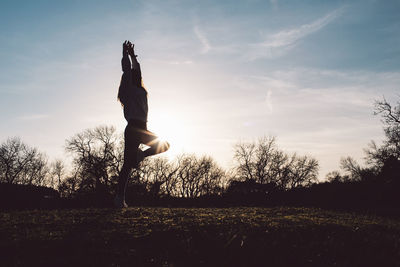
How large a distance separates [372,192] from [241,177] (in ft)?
173

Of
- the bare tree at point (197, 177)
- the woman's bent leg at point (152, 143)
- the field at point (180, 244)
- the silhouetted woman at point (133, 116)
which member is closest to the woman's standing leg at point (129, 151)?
the silhouetted woman at point (133, 116)

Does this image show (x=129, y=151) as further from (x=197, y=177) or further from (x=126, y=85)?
(x=197, y=177)

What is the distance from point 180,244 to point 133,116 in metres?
3.49

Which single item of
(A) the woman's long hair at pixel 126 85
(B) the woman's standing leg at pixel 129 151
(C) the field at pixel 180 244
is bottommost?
(C) the field at pixel 180 244

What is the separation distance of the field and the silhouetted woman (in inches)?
57.0

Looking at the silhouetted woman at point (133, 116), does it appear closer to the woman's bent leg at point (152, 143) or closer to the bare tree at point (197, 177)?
→ the woman's bent leg at point (152, 143)

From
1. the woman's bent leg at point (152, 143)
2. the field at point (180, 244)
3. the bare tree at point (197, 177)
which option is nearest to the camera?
the field at point (180, 244)

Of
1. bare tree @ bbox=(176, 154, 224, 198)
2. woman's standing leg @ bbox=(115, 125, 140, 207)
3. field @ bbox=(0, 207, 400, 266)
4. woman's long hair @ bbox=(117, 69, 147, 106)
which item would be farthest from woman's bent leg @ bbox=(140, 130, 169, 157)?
bare tree @ bbox=(176, 154, 224, 198)

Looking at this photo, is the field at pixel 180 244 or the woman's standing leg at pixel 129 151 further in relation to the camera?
the woman's standing leg at pixel 129 151

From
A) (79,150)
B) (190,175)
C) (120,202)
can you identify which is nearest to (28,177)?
(79,150)

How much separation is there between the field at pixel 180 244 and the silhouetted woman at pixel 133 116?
1.45m

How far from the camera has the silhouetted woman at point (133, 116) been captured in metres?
6.12

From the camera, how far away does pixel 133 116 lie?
245 inches

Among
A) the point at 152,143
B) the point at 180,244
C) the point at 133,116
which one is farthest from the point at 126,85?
the point at 180,244
